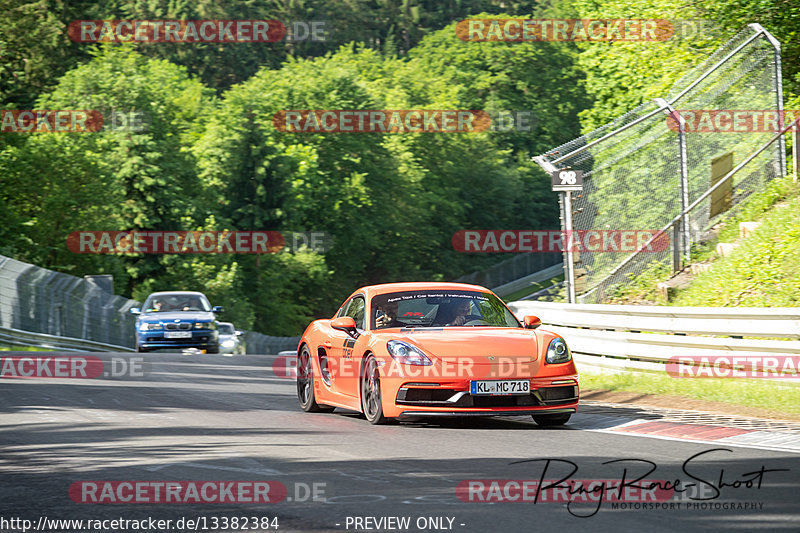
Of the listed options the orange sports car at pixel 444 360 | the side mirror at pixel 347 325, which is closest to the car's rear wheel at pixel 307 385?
the orange sports car at pixel 444 360

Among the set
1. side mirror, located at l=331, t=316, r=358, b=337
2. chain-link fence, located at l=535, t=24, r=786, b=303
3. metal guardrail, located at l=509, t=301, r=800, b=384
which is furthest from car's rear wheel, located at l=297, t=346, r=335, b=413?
chain-link fence, located at l=535, t=24, r=786, b=303

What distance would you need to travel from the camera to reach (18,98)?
70875mm

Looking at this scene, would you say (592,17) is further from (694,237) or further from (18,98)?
(18,98)

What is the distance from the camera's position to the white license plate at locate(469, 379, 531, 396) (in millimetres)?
10586

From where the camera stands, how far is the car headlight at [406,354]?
35.3ft

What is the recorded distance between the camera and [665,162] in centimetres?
1862

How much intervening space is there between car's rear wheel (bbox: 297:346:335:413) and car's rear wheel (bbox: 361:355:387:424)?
5.07 feet

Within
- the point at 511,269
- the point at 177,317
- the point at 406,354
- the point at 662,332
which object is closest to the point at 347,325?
the point at 406,354

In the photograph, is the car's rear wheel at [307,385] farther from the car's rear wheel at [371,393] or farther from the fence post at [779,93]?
the fence post at [779,93]

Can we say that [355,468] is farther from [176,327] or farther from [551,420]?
[176,327]

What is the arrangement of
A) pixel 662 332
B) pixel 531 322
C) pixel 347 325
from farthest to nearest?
pixel 662 332, pixel 347 325, pixel 531 322

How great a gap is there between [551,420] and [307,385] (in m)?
3.16

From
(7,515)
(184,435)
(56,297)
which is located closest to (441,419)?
(184,435)

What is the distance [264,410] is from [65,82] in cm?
5538
